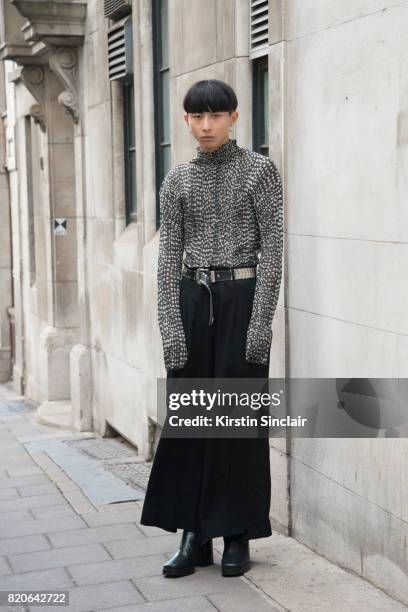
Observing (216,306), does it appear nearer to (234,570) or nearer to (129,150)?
(234,570)

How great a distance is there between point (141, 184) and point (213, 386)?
3.46 m

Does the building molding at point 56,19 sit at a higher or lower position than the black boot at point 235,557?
higher

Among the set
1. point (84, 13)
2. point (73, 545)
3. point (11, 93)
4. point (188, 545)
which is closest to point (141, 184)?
point (84, 13)

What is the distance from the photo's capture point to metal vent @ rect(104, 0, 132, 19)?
859 centimetres

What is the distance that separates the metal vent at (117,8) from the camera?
8594 mm

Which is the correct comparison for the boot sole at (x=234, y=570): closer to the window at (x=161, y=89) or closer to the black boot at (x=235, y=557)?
the black boot at (x=235, y=557)

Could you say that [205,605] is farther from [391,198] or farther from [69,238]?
[69,238]

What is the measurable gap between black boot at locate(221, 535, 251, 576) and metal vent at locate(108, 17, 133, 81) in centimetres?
452

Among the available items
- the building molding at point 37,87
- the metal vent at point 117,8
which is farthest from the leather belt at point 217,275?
the building molding at point 37,87

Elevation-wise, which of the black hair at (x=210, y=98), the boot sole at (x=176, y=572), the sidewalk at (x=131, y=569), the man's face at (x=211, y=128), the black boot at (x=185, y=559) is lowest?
the sidewalk at (x=131, y=569)

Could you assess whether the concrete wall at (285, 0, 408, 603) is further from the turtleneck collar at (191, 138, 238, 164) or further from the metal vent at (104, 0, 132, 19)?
the metal vent at (104, 0, 132, 19)

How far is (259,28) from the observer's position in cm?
608

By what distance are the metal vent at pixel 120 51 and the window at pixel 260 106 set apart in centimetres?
250

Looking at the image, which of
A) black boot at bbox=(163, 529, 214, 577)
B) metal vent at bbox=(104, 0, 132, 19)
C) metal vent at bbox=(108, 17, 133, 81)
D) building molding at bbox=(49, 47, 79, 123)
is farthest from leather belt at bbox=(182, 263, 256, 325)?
building molding at bbox=(49, 47, 79, 123)
